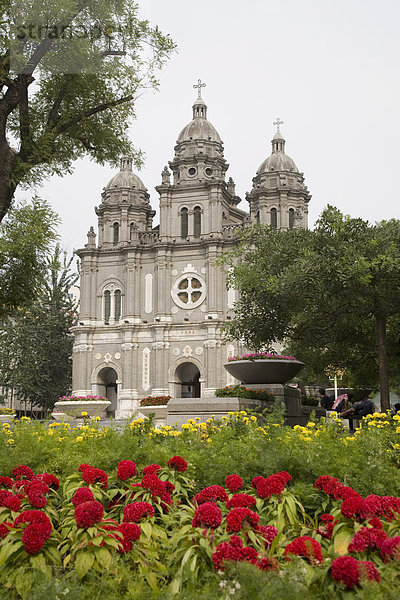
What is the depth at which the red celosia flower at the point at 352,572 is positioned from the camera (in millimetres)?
2795

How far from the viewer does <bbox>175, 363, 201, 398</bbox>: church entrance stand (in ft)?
135

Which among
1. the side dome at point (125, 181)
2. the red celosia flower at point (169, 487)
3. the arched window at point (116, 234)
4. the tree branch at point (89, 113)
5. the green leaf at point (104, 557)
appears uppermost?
the side dome at point (125, 181)

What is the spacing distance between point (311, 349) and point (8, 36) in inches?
541

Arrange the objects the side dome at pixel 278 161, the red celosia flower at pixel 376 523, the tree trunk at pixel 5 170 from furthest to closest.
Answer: the side dome at pixel 278 161 < the tree trunk at pixel 5 170 < the red celosia flower at pixel 376 523

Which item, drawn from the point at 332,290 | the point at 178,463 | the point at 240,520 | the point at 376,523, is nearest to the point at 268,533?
the point at 240,520

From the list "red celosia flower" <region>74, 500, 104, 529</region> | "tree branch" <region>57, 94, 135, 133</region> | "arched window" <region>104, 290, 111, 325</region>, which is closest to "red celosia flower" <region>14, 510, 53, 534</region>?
"red celosia flower" <region>74, 500, 104, 529</region>

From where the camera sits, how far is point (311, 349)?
19.3 meters

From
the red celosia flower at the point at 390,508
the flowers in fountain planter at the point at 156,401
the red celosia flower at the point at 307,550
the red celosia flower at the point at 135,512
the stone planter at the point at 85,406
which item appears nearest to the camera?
the red celosia flower at the point at 307,550

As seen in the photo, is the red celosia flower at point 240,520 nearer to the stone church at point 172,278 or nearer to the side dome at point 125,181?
the stone church at point 172,278

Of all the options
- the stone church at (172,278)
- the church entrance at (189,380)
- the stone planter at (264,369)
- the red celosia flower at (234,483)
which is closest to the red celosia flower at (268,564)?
the red celosia flower at (234,483)

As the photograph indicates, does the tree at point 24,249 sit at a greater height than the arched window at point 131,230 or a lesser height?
lesser

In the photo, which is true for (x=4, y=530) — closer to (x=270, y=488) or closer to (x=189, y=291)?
(x=270, y=488)

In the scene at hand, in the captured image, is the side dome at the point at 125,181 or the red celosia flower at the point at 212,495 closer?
the red celosia flower at the point at 212,495

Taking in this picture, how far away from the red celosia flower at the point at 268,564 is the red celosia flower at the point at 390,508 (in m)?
0.92
